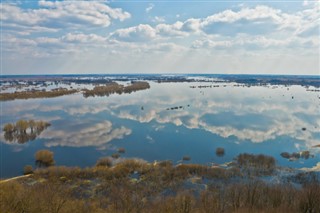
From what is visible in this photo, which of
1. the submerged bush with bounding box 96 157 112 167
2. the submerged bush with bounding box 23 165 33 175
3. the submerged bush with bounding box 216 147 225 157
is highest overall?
the submerged bush with bounding box 216 147 225 157

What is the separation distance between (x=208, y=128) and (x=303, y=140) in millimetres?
12492

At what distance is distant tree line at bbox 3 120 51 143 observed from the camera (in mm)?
35312

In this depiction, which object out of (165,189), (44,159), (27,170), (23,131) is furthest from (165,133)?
(23,131)

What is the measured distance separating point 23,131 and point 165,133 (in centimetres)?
1968

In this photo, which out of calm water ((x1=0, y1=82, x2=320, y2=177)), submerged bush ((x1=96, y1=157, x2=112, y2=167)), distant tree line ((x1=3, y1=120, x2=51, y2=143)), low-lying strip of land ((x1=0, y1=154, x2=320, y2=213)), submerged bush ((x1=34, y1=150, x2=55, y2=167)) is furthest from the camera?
distant tree line ((x1=3, y1=120, x2=51, y2=143))

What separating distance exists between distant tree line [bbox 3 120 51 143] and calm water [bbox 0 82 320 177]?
106 centimetres

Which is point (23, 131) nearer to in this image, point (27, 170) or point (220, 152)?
point (27, 170)

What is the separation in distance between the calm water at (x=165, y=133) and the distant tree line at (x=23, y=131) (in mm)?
1057

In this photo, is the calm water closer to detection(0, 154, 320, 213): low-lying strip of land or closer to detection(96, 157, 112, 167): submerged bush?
detection(96, 157, 112, 167): submerged bush

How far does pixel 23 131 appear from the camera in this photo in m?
38.0

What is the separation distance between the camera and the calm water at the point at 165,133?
94.0 ft

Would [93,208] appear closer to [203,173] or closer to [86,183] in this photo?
[86,183]

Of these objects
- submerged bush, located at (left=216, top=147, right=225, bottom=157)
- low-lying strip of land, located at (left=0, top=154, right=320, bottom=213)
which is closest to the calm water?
submerged bush, located at (left=216, top=147, right=225, bottom=157)

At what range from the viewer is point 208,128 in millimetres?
40500
